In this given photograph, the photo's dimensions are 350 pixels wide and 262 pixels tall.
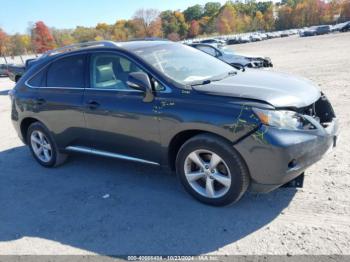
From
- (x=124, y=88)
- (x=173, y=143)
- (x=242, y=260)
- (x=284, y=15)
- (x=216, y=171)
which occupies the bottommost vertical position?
(x=242, y=260)

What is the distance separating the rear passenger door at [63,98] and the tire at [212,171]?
67.9 inches

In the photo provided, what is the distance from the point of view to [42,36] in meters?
101

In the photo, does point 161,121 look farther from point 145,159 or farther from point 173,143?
point 145,159

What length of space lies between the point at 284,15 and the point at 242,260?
407 ft

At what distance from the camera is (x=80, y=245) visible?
3492 millimetres

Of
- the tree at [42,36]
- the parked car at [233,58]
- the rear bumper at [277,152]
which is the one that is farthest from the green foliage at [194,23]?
the rear bumper at [277,152]

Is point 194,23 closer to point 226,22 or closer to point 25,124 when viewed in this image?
point 226,22

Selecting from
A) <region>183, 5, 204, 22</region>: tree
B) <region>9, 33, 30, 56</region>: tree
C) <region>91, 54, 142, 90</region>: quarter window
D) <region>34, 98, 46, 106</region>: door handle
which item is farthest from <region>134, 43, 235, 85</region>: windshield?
<region>183, 5, 204, 22</region>: tree

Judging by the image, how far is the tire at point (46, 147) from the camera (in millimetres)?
5484

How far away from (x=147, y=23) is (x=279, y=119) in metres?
120

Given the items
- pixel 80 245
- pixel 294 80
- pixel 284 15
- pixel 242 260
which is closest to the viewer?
pixel 242 260

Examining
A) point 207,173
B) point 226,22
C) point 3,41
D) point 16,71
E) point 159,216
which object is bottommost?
point 159,216

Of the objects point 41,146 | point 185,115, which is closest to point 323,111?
point 185,115

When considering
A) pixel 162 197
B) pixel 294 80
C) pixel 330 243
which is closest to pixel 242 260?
pixel 330 243
